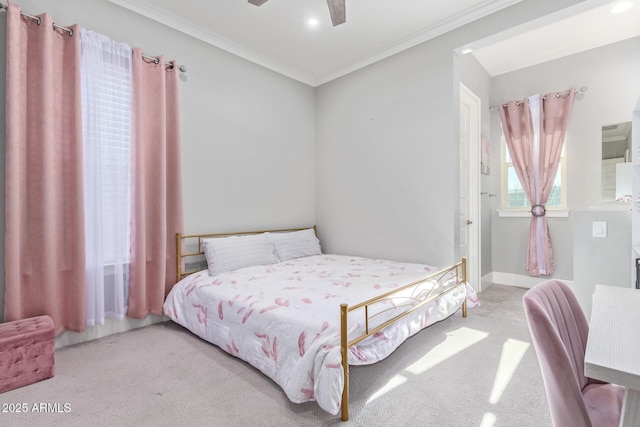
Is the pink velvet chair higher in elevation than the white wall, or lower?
lower

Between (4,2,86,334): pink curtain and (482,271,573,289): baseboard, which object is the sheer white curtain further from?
(482,271,573,289): baseboard

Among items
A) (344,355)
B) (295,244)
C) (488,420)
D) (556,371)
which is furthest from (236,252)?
(556,371)

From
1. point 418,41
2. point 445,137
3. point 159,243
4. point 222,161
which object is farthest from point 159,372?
point 418,41

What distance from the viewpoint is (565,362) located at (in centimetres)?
86

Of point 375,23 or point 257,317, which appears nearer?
point 257,317

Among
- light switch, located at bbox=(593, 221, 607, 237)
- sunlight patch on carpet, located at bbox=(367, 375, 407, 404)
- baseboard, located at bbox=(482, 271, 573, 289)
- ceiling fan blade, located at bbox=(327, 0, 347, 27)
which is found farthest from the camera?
baseboard, located at bbox=(482, 271, 573, 289)

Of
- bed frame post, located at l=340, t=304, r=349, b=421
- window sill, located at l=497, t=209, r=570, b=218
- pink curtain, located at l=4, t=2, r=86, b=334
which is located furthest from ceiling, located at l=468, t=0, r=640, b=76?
pink curtain, located at l=4, t=2, r=86, b=334

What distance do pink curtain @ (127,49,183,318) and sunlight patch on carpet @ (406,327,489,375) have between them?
7.26 ft

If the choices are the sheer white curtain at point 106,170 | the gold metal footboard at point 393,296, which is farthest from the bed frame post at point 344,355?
the sheer white curtain at point 106,170

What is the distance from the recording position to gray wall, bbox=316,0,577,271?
122 inches

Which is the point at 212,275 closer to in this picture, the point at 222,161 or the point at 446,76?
the point at 222,161

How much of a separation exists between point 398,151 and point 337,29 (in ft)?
4.57

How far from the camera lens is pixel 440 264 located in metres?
3.18

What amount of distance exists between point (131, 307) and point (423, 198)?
294cm
